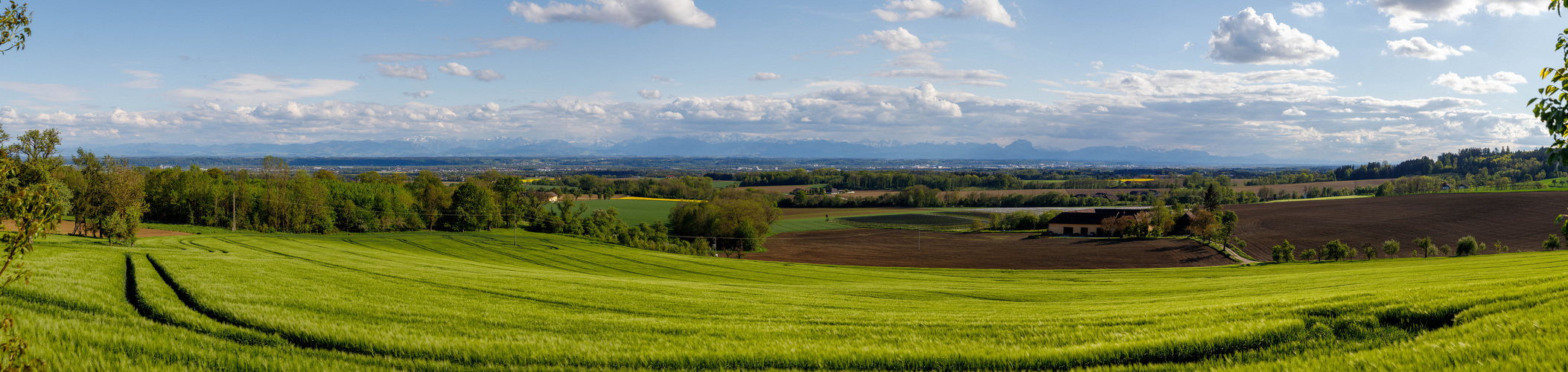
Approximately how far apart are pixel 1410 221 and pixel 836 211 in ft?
306

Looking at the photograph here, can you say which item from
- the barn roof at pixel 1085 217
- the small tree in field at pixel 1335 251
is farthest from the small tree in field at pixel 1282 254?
the barn roof at pixel 1085 217

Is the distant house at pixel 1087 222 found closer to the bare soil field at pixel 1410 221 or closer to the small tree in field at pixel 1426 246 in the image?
the bare soil field at pixel 1410 221

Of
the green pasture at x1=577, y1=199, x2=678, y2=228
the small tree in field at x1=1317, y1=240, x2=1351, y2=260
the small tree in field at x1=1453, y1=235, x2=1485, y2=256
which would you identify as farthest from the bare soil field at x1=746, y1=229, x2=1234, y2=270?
the green pasture at x1=577, y1=199, x2=678, y2=228

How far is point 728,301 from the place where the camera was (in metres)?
17.8

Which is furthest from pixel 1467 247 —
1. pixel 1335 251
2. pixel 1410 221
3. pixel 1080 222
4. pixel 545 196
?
pixel 545 196

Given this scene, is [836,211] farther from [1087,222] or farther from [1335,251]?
[1335,251]

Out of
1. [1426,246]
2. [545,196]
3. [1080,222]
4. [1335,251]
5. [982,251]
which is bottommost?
[982,251]

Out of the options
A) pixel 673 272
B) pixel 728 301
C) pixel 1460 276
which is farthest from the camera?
pixel 673 272

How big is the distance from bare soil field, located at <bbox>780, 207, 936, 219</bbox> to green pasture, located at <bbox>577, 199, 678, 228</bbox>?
24.9 meters

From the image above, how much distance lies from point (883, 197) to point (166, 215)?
Answer: 132 meters

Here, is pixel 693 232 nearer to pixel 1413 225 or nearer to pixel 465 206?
pixel 465 206

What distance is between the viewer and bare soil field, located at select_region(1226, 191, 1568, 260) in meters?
79.1

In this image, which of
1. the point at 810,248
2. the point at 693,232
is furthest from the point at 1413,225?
the point at 693,232

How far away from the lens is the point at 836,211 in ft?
476
